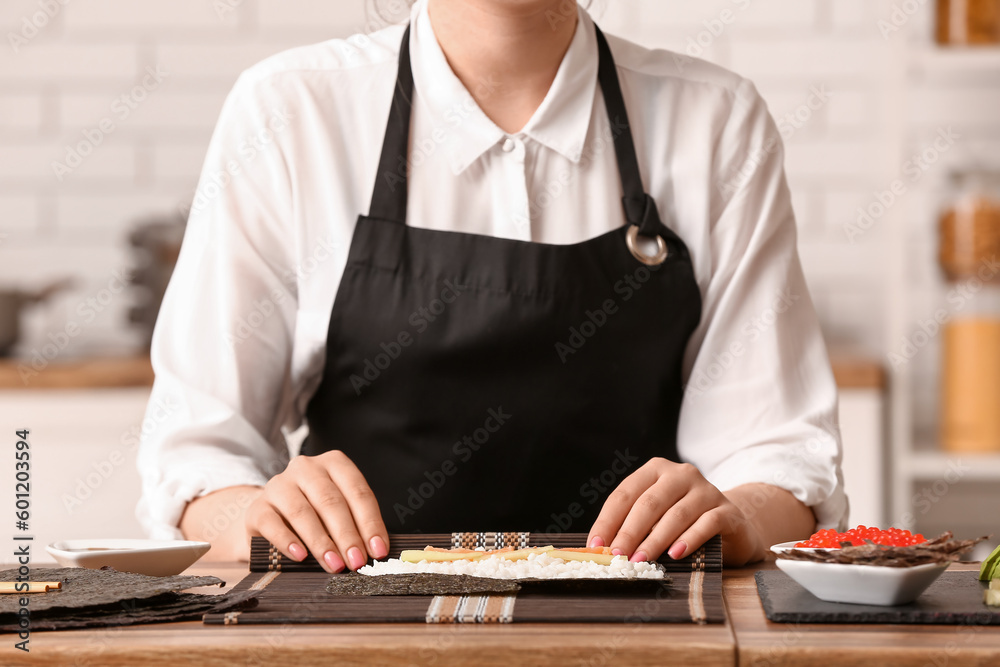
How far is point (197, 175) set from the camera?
2.62m

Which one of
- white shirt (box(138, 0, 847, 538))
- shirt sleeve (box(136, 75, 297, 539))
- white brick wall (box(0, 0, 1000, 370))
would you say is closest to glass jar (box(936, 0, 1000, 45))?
white brick wall (box(0, 0, 1000, 370))

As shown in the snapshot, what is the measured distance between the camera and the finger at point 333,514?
86cm

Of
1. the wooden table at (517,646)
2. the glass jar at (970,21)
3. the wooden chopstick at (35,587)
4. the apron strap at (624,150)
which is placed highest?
the glass jar at (970,21)

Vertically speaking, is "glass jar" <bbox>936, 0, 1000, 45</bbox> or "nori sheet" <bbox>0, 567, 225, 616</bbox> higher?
"glass jar" <bbox>936, 0, 1000, 45</bbox>

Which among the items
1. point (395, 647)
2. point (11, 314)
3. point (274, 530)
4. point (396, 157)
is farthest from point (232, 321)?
point (11, 314)

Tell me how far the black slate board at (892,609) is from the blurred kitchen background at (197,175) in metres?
1.48

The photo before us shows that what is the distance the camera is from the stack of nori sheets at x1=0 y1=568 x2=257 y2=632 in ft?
2.18

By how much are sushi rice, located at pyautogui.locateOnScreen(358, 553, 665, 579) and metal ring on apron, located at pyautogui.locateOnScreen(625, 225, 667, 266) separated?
0.53 m

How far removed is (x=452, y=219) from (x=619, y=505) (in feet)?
1.69

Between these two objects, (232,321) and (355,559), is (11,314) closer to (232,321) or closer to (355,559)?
(232,321)

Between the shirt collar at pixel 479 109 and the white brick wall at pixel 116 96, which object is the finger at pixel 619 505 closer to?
the shirt collar at pixel 479 109

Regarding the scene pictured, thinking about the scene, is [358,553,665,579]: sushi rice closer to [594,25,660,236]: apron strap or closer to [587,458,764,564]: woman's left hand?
[587,458,764,564]: woman's left hand

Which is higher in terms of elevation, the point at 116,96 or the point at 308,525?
the point at 116,96

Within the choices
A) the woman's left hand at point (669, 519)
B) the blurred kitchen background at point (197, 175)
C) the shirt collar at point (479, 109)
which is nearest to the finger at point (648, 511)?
the woman's left hand at point (669, 519)
